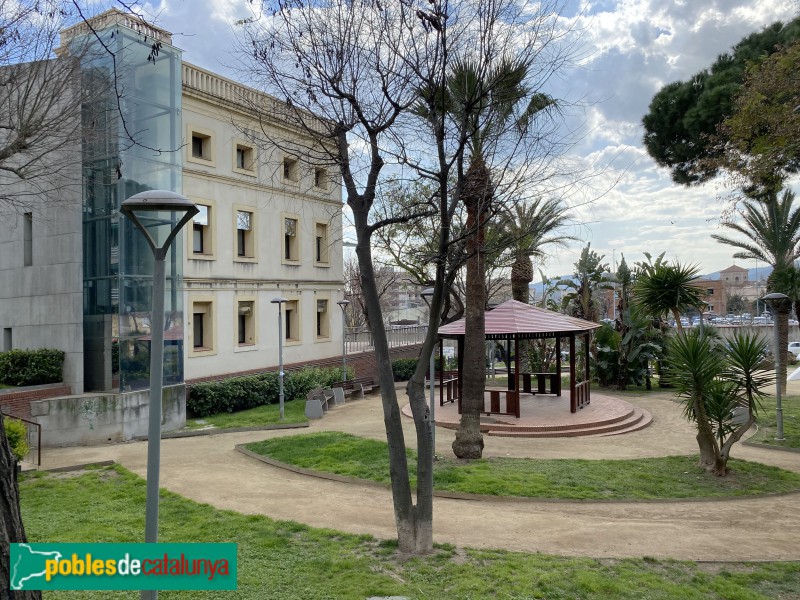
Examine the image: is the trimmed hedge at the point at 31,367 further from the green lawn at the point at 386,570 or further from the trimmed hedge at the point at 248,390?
the green lawn at the point at 386,570

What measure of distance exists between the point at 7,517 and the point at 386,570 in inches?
151

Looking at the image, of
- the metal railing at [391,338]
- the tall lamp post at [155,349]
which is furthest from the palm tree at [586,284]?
the tall lamp post at [155,349]

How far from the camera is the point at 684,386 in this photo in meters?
11.4

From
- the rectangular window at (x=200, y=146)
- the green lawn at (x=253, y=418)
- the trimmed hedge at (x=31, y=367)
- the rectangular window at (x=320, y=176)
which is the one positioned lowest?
the green lawn at (x=253, y=418)

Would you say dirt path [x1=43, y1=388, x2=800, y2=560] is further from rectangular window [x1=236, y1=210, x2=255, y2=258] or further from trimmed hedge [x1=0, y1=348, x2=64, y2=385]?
rectangular window [x1=236, y1=210, x2=255, y2=258]

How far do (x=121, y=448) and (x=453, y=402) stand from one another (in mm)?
10544

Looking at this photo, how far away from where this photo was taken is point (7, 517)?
3621 mm

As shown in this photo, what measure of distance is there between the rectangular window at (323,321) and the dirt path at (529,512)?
13.5m

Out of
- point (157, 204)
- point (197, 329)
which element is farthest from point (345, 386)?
point (157, 204)

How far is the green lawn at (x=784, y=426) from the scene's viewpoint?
47.7 ft

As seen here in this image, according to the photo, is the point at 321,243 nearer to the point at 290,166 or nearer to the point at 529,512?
the point at 290,166

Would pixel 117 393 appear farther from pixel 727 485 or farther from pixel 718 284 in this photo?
pixel 718 284

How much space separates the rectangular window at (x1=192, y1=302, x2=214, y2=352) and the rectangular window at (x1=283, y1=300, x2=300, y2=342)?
4.57 meters

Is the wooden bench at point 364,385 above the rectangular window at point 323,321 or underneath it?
underneath
